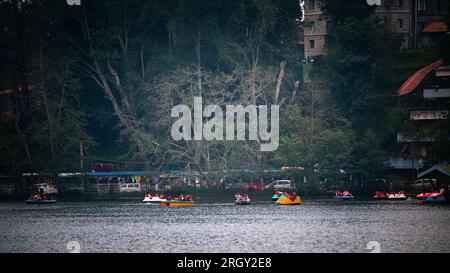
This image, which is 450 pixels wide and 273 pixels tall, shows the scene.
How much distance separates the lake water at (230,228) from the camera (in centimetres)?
7088

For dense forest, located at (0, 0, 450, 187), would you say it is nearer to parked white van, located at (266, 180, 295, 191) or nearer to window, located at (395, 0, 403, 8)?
parked white van, located at (266, 180, 295, 191)

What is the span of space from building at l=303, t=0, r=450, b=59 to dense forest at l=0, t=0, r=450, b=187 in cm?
2446

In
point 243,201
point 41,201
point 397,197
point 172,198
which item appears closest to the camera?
point 243,201

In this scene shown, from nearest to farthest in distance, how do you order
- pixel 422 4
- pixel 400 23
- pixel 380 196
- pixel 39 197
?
pixel 380 196, pixel 39 197, pixel 400 23, pixel 422 4

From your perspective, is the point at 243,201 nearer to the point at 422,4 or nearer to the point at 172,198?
the point at 172,198

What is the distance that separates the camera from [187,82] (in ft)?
398

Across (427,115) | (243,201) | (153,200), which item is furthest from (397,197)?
(153,200)

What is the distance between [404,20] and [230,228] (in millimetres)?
81321

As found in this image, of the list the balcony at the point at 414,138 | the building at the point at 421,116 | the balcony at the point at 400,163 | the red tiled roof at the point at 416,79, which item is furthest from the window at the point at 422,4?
the balcony at the point at 400,163

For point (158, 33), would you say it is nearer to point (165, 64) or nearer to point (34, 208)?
point (165, 64)

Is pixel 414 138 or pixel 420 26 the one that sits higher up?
pixel 420 26

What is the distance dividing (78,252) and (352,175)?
58.1m
